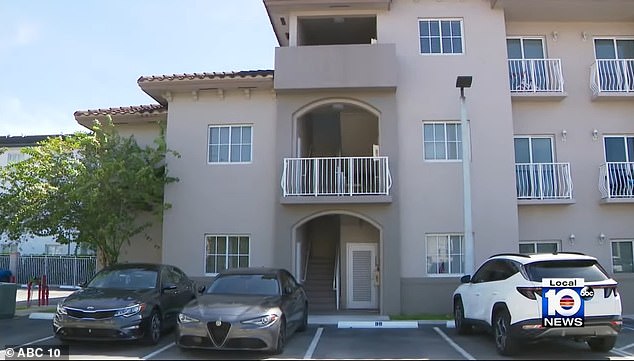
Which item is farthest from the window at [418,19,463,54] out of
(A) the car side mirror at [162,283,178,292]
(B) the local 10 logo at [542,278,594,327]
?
(A) the car side mirror at [162,283,178,292]

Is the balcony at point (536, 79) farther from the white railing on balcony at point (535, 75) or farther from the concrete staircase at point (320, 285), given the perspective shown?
the concrete staircase at point (320, 285)

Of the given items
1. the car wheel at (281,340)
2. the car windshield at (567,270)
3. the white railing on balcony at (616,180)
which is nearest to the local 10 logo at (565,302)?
the car windshield at (567,270)

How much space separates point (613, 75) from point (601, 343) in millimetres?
10077

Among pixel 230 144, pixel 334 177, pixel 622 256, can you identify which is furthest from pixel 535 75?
pixel 230 144

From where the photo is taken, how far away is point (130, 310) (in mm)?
9859

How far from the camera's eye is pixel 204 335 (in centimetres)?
906

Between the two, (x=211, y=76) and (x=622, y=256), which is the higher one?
(x=211, y=76)

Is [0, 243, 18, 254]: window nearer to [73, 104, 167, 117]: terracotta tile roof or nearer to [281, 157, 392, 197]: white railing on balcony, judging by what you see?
[73, 104, 167, 117]: terracotta tile roof

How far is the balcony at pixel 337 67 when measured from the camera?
50.1ft

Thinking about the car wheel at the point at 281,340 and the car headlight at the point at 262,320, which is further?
the car wheel at the point at 281,340

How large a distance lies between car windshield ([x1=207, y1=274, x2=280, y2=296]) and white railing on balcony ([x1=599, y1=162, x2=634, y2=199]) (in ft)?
34.8

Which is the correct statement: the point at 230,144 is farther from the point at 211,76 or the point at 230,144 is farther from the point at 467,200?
the point at 467,200

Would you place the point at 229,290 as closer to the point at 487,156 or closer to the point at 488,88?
the point at 487,156

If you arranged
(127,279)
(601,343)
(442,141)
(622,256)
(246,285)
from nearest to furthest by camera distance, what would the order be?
(601,343) → (246,285) → (127,279) → (442,141) → (622,256)
